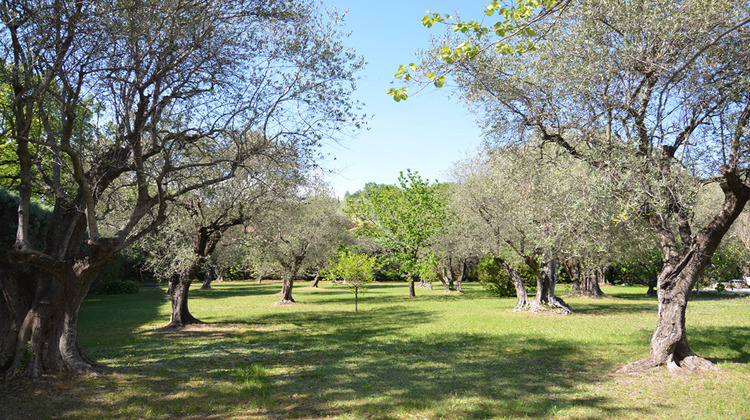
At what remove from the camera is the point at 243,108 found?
948 centimetres

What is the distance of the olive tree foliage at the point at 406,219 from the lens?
28.5 meters

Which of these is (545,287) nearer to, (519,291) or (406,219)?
(519,291)

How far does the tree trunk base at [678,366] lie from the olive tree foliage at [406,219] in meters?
18.8

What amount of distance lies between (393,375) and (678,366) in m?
5.39

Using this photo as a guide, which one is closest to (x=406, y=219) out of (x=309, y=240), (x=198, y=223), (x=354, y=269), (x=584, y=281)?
(x=309, y=240)

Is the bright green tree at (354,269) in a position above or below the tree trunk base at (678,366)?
above

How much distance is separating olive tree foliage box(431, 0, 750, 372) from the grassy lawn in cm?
186

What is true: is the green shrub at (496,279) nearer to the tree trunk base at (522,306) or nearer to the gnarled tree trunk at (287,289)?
the tree trunk base at (522,306)

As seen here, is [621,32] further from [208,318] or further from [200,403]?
[208,318]

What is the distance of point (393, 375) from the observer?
8398 millimetres

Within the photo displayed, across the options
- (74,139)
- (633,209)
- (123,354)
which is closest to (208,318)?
(123,354)

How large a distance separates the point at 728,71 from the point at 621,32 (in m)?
1.92

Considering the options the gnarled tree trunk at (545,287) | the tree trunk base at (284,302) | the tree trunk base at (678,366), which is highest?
the gnarled tree trunk at (545,287)

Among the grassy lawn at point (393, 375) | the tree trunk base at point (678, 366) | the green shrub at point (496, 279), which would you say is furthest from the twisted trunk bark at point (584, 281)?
the tree trunk base at point (678, 366)
